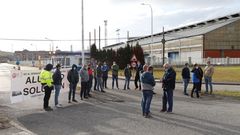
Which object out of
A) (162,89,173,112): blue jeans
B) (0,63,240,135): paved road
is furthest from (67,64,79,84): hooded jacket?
(162,89,173,112): blue jeans

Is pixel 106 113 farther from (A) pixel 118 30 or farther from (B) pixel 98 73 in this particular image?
(A) pixel 118 30

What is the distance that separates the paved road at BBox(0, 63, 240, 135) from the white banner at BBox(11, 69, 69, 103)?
463 millimetres

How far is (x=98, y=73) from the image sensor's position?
77.4 feet

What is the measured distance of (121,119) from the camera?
42.2 feet

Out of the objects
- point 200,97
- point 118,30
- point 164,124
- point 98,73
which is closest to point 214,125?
point 164,124

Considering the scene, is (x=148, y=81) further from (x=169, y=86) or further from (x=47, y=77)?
(x=47, y=77)

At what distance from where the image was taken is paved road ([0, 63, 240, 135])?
10.8 m

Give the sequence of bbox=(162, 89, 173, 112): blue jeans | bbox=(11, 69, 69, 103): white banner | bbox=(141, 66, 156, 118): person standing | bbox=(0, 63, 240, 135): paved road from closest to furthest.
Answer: bbox=(0, 63, 240, 135): paved road, bbox=(141, 66, 156, 118): person standing, bbox=(162, 89, 173, 112): blue jeans, bbox=(11, 69, 69, 103): white banner

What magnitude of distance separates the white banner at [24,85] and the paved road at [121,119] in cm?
46

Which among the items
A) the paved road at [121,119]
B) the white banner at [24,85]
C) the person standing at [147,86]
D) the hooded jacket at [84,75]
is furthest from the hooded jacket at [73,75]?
the person standing at [147,86]

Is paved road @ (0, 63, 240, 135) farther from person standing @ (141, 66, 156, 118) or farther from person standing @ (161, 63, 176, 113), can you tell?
person standing @ (141, 66, 156, 118)

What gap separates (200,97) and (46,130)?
A: 11.7 m

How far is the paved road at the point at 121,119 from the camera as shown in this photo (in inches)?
426

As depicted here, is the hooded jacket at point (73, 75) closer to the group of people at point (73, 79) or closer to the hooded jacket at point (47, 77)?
the group of people at point (73, 79)
